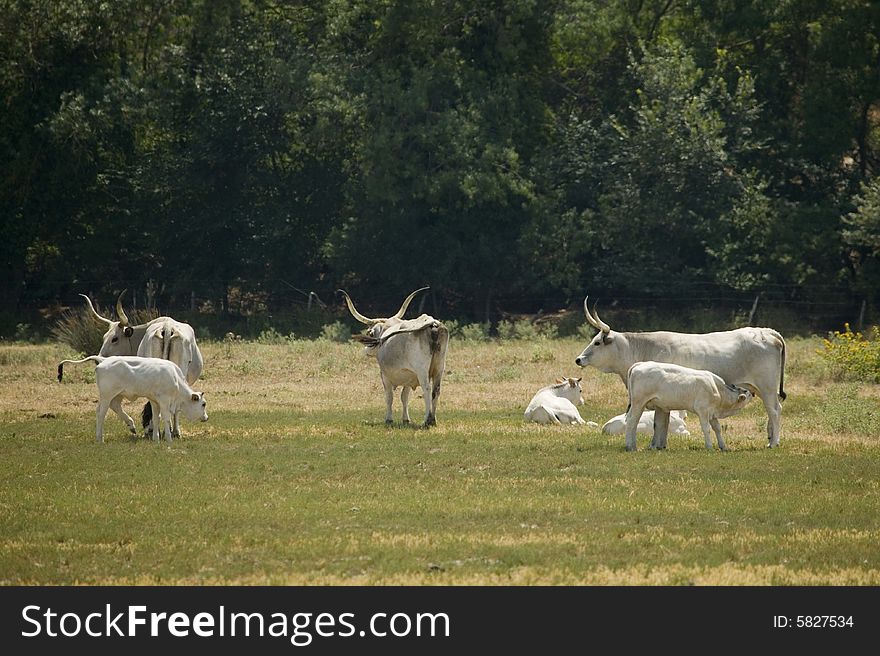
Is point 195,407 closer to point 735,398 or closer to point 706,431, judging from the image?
point 706,431

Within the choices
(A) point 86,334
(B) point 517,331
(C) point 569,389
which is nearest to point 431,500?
(C) point 569,389

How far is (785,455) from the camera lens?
52.3 ft

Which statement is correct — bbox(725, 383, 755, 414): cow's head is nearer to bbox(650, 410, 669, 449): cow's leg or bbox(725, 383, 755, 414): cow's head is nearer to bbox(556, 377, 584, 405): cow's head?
bbox(650, 410, 669, 449): cow's leg

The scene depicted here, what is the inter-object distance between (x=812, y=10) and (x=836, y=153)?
412 cm

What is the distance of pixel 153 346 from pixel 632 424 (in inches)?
256

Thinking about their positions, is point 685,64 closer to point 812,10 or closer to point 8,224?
point 812,10

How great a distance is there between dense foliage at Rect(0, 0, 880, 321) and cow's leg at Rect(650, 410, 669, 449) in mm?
22457

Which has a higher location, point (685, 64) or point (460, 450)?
point (685, 64)

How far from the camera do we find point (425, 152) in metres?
39.7

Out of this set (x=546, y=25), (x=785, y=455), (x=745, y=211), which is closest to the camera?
(x=785, y=455)

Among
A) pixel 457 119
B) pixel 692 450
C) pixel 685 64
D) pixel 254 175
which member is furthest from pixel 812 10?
pixel 692 450

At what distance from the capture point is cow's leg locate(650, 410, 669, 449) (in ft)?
53.8

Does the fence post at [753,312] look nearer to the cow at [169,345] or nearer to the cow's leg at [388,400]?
the cow's leg at [388,400]

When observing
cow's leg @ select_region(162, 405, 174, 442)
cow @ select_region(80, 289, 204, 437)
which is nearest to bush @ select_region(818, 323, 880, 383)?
cow @ select_region(80, 289, 204, 437)
